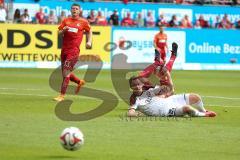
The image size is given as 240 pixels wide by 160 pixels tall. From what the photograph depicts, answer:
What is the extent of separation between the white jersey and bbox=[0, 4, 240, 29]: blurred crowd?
19.6 metres

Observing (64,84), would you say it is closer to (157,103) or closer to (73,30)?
(73,30)

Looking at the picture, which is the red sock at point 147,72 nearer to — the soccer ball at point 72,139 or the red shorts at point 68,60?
the red shorts at point 68,60

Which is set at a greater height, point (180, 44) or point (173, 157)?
point (173, 157)

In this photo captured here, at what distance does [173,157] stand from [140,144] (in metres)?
1.25

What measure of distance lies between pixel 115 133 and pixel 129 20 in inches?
996

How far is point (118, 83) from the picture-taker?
25.7 metres

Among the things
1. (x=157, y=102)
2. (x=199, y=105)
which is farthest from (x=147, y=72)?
(x=199, y=105)

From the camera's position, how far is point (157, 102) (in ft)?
50.4

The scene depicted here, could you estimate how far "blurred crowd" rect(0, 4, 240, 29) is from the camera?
3484 centimetres

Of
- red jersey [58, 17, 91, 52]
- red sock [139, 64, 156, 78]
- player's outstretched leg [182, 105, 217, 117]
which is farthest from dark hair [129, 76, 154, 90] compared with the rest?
red jersey [58, 17, 91, 52]

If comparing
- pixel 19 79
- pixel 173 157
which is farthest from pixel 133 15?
pixel 173 157

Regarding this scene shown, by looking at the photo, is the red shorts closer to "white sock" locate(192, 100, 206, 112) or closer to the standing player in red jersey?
the standing player in red jersey

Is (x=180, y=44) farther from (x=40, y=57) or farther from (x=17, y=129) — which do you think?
(x=17, y=129)

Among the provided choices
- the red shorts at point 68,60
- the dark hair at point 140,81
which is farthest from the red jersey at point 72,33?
the dark hair at point 140,81
